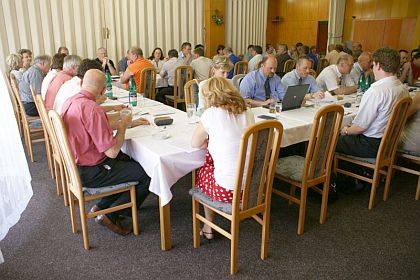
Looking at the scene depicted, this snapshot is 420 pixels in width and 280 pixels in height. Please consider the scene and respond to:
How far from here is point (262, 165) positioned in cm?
205

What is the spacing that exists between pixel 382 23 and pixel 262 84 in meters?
7.58

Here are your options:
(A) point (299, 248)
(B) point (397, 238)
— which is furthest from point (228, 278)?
(B) point (397, 238)

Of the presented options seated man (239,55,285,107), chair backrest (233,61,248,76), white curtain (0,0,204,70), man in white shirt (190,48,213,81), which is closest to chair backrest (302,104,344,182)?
seated man (239,55,285,107)

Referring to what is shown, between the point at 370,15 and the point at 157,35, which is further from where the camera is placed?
the point at 370,15

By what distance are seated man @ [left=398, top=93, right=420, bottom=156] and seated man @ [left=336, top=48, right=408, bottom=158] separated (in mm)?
209

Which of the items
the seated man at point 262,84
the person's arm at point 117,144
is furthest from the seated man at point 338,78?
the person's arm at point 117,144

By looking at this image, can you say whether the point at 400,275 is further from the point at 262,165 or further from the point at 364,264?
the point at 262,165

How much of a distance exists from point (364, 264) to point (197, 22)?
25.7ft

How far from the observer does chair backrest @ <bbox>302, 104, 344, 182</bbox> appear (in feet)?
7.66

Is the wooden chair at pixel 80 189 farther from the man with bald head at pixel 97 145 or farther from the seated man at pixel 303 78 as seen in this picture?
the seated man at pixel 303 78

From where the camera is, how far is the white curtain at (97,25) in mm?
6891

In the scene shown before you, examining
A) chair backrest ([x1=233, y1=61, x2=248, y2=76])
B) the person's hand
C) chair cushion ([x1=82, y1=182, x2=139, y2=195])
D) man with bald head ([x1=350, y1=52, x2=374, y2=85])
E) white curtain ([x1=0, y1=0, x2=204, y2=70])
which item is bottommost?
chair cushion ([x1=82, y1=182, x2=139, y2=195])

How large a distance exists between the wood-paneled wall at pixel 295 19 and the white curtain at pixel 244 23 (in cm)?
207

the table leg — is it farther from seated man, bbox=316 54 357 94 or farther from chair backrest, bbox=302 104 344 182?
seated man, bbox=316 54 357 94
